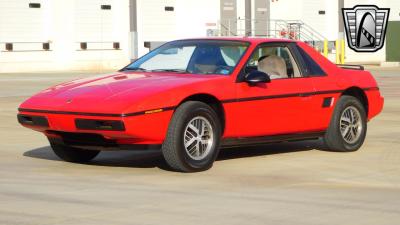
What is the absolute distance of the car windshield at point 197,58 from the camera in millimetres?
10484

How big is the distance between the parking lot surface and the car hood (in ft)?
2.30

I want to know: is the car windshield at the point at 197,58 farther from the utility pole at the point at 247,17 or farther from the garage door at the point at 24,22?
the utility pole at the point at 247,17

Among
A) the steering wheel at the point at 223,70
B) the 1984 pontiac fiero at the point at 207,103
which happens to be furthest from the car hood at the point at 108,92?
the steering wheel at the point at 223,70

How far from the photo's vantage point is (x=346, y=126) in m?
11.6

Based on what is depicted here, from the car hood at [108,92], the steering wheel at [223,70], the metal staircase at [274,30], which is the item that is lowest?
the metal staircase at [274,30]

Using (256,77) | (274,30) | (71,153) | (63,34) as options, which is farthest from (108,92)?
(274,30)

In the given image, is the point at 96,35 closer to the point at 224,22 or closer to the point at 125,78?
the point at 224,22

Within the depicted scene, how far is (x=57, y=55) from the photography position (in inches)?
1870


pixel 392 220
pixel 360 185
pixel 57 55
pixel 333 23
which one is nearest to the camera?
pixel 392 220

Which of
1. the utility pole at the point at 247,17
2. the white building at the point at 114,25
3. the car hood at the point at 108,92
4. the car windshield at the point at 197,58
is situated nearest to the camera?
the car hood at the point at 108,92

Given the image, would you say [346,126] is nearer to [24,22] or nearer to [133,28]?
[24,22]

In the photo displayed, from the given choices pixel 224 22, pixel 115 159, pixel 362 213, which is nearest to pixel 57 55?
pixel 224 22

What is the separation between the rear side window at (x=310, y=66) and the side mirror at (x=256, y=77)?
1064 millimetres

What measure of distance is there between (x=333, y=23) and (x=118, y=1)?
16.4m
